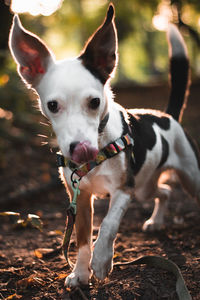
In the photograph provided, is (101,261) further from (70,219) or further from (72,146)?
(72,146)

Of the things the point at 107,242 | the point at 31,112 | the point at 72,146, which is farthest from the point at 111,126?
the point at 31,112

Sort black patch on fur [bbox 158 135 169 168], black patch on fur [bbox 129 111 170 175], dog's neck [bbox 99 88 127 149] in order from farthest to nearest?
1. black patch on fur [bbox 158 135 169 168]
2. black patch on fur [bbox 129 111 170 175]
3. dog's neck [bbox 99 88 127 149]

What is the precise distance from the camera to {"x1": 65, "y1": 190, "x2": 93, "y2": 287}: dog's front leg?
8.87 ft

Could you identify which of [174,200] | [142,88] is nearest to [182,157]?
[174,200]

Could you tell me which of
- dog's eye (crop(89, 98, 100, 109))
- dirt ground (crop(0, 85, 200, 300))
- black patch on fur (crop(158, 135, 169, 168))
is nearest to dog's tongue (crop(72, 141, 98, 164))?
dog's eye (crop(89, 98, 100, 109))

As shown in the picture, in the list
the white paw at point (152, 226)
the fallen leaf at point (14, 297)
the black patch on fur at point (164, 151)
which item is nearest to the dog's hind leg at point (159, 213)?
the white paw at point (152, 226)

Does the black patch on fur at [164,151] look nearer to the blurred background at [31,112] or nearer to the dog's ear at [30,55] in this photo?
the blurred background at [31,112]

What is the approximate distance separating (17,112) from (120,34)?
13.1 meters

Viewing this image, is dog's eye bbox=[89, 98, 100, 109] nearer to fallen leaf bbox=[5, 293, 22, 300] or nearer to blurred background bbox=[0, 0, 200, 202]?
blurred background bbox=[0, 0, 200, 202]

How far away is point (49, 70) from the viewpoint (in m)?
2.63

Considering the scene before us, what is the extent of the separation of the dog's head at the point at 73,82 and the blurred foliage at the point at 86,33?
1492mm

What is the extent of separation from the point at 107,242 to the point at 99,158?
587mm

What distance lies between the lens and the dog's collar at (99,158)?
8.70 ft

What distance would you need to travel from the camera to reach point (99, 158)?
2658 mm
